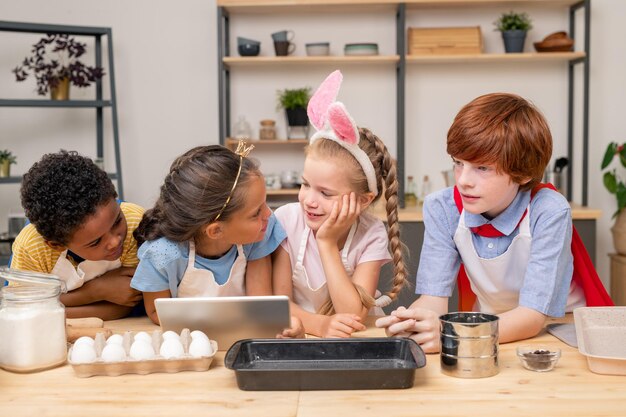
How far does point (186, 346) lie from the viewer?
1.36 m

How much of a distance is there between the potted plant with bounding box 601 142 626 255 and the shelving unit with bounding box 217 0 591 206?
0.39 ft

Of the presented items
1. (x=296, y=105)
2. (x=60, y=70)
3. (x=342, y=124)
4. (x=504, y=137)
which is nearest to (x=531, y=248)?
(x=504, y=137)

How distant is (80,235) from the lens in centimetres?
170

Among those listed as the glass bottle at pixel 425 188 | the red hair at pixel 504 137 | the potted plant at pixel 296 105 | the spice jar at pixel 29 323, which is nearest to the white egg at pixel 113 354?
the spice jar at pixel 29 323

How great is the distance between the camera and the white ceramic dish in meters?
1.31

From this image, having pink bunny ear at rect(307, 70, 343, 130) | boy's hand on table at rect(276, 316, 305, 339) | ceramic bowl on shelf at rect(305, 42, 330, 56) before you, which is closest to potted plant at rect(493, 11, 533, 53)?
ceramic bowl on shelf at rect(305, 42, 330, 56)

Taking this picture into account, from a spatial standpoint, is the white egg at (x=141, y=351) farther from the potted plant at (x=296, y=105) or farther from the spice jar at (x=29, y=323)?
the potted plant at (x=296, y=105)

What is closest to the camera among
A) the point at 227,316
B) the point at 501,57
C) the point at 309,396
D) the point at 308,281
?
the point at 309,396

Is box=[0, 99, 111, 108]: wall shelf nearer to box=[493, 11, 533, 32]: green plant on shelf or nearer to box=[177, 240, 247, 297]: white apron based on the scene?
box=[493, 11, 533, 32]: green plant on shelf

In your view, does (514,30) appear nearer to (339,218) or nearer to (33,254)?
(339,218)

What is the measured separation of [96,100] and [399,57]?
5.12 feet

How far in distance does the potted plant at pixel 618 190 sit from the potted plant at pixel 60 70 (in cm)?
262

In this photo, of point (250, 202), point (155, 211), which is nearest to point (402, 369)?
point (250, 202)

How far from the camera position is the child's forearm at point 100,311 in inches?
71.9
